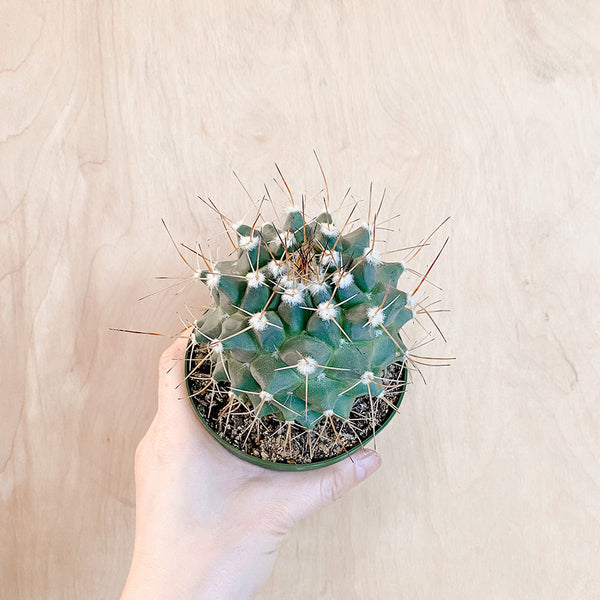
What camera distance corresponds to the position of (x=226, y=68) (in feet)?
2.32

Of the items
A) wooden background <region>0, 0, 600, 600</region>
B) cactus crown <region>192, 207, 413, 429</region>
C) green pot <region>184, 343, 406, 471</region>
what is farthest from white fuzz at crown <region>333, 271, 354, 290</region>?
wooden background <region>0, 0, 600, 600</region>

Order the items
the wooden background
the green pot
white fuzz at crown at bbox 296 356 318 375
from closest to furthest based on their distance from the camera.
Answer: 1. white fuzz at crown at bbox 296 356 318 375
2. the green pot
3. the wooden background

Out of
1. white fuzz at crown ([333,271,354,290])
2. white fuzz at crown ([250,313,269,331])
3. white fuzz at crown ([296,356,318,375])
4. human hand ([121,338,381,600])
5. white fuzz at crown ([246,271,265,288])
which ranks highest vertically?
white fuzz at crown ([333,271,354,290])

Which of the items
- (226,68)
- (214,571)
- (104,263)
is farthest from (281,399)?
(226,68)

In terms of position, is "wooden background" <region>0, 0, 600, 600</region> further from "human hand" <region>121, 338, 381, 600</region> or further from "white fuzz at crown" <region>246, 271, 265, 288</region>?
"white fuzz at crown" <region>246, 271, 265, 288</region>

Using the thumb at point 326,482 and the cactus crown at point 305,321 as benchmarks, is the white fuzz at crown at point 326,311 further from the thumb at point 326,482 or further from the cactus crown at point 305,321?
the thumb at point 326,482

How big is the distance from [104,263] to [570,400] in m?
0.57

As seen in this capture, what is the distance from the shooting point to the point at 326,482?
558 mm

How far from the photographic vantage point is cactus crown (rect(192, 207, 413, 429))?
0.39 m

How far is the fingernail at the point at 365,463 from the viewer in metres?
0.56

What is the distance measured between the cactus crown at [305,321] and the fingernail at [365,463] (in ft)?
0.50

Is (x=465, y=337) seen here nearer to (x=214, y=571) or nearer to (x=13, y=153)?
(x=214, y=571)

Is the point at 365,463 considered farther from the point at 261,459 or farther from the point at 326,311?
the point at 326,311

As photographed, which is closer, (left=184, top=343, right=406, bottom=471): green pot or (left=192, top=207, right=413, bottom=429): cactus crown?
(left=192, top=207, right=413, bottom=429): cactus crown
